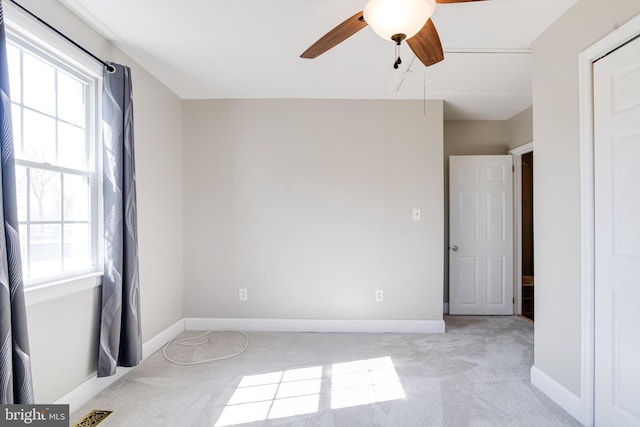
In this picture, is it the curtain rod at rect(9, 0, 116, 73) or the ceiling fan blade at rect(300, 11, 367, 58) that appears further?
the curtain rod at rect(9, 0, 116, 73)

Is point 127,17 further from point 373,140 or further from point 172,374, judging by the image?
point 172,374

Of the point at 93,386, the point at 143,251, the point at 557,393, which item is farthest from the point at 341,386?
the point at 143,251

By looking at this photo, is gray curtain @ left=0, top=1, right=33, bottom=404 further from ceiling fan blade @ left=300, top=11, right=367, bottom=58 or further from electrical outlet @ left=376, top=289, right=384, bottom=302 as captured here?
electrical outlet @ left=376, top=289, right=384, bottom=302

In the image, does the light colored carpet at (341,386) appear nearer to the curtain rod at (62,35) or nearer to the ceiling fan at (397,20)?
the ceiling fan at (397,20)

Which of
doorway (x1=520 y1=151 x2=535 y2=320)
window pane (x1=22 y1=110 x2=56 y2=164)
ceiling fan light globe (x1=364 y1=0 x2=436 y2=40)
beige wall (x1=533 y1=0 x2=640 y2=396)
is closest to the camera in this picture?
ceiling fan light globe (x1=364 y1=0 x2=436 y2=40)

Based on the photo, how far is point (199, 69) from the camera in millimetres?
2629

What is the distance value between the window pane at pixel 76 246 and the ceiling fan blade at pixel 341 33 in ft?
6.11

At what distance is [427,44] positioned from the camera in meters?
1.56

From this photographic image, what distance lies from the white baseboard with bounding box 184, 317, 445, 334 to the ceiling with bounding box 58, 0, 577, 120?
238 cm

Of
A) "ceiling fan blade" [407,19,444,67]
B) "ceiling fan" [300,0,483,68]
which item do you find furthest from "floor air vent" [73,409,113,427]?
"ceiling fan blade" [407,19,444,67]

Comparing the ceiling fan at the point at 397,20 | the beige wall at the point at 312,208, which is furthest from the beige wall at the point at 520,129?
the ceiling fan at the point at 397,20

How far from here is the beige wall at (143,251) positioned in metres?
1.74

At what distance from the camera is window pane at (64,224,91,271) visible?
1.96 meters

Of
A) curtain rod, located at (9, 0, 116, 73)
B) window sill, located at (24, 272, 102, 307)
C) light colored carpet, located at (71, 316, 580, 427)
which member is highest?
curtain rod, located at (9, 0, 116, 73)
